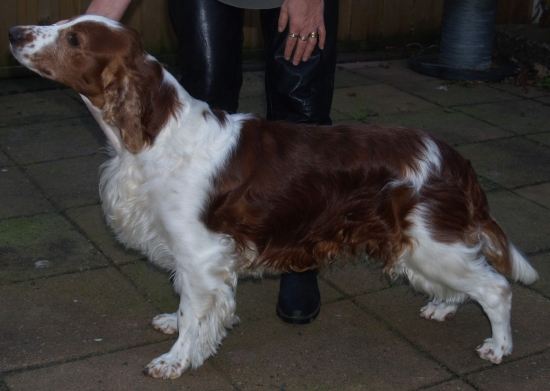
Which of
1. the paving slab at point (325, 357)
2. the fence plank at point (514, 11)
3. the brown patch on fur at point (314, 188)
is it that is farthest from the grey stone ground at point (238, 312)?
the fence plank at point (514, 11)

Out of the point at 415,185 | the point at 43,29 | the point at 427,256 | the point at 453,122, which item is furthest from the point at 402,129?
the point at 453,122

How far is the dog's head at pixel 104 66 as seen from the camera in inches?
122

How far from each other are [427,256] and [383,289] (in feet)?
2.59

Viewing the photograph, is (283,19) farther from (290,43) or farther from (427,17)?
(427,17)

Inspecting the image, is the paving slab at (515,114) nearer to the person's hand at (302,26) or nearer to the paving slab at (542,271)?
the paving slab at (542,271)

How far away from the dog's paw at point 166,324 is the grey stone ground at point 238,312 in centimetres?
4

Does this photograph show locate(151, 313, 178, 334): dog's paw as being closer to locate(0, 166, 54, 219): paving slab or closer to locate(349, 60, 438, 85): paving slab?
locate(0, 166, 54, 219): paving slab

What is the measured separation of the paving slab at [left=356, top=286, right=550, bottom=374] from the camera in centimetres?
352

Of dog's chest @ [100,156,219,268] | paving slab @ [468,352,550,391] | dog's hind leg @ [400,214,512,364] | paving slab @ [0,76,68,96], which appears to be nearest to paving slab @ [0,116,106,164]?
paving slab @ [0,76,68,96]

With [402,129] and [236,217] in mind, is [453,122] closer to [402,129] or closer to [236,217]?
[402,129]

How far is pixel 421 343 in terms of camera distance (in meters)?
3.60

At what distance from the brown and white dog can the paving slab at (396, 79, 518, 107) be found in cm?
392

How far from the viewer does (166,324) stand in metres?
3.60

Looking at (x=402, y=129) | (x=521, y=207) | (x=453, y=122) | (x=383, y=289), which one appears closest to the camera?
(x=402, y=129)
